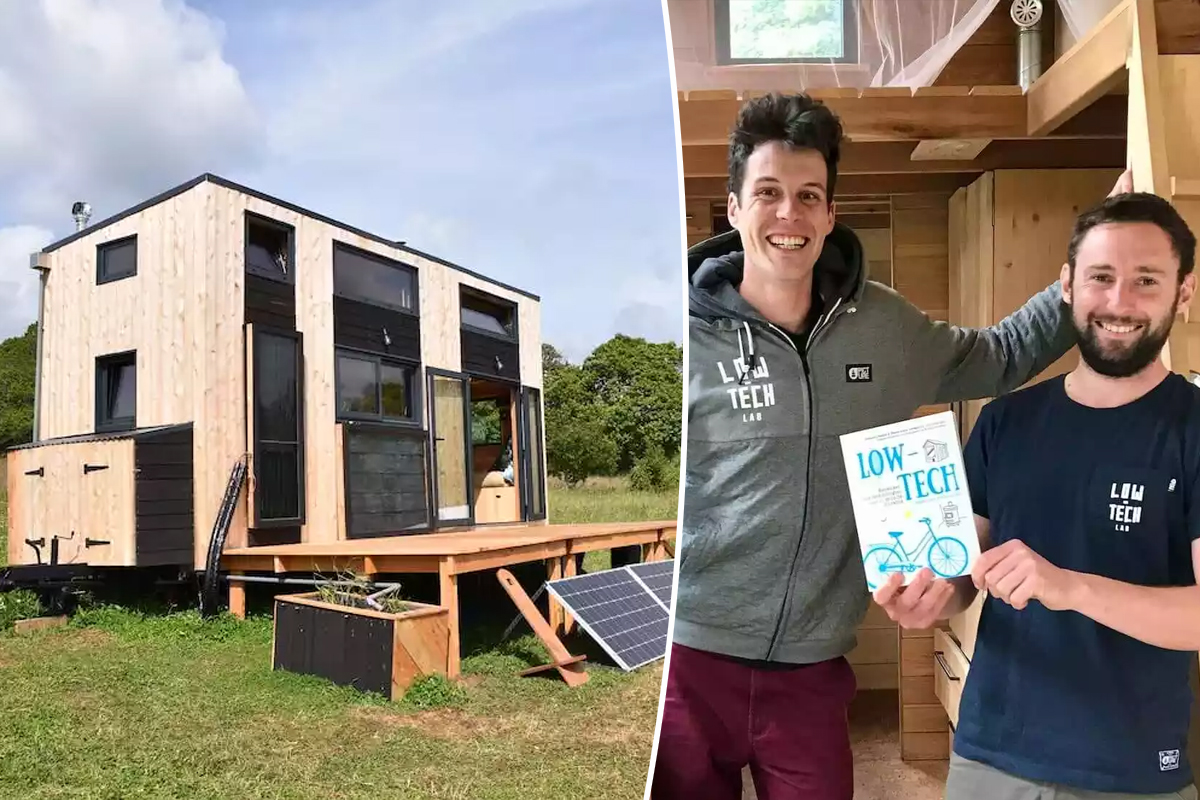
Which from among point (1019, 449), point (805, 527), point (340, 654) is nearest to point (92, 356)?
point (340, 654)

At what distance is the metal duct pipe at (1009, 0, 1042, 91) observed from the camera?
1129 millimetres

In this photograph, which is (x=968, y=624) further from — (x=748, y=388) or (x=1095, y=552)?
(x=748, y=388)

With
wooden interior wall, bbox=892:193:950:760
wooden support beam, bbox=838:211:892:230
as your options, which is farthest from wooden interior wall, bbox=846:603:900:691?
wooden support beam, bbox=838:211:892:230

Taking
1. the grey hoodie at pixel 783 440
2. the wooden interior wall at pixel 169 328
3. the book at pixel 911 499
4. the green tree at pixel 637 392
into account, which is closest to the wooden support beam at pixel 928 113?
the grey hoodie at pixel 783 440

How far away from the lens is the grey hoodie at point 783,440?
79 centimetres

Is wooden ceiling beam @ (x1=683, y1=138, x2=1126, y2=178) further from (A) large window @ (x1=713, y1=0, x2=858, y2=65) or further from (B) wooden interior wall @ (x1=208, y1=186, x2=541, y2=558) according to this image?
(B) wooden interior wall @ (x1=208, y1=186, x2=541, y2=558)

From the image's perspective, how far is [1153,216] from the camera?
2.99 ft

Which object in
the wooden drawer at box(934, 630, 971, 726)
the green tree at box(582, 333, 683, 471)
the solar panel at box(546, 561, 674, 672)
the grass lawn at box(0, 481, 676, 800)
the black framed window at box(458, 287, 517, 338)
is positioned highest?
the black framed window at box(458, 287, 517, 338)

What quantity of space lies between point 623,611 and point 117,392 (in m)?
0.48

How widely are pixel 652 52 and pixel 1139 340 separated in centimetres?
61

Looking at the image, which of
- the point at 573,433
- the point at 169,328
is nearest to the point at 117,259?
the point at 169,328

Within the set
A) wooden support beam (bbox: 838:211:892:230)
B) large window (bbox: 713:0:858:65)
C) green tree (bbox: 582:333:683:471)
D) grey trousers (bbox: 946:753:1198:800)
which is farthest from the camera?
large window (bbox: 713:0:858:65)

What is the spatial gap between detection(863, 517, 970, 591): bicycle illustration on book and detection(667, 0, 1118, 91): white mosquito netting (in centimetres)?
58

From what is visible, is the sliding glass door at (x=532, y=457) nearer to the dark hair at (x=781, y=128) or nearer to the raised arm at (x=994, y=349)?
the dark hair at (x=781, y=128)
